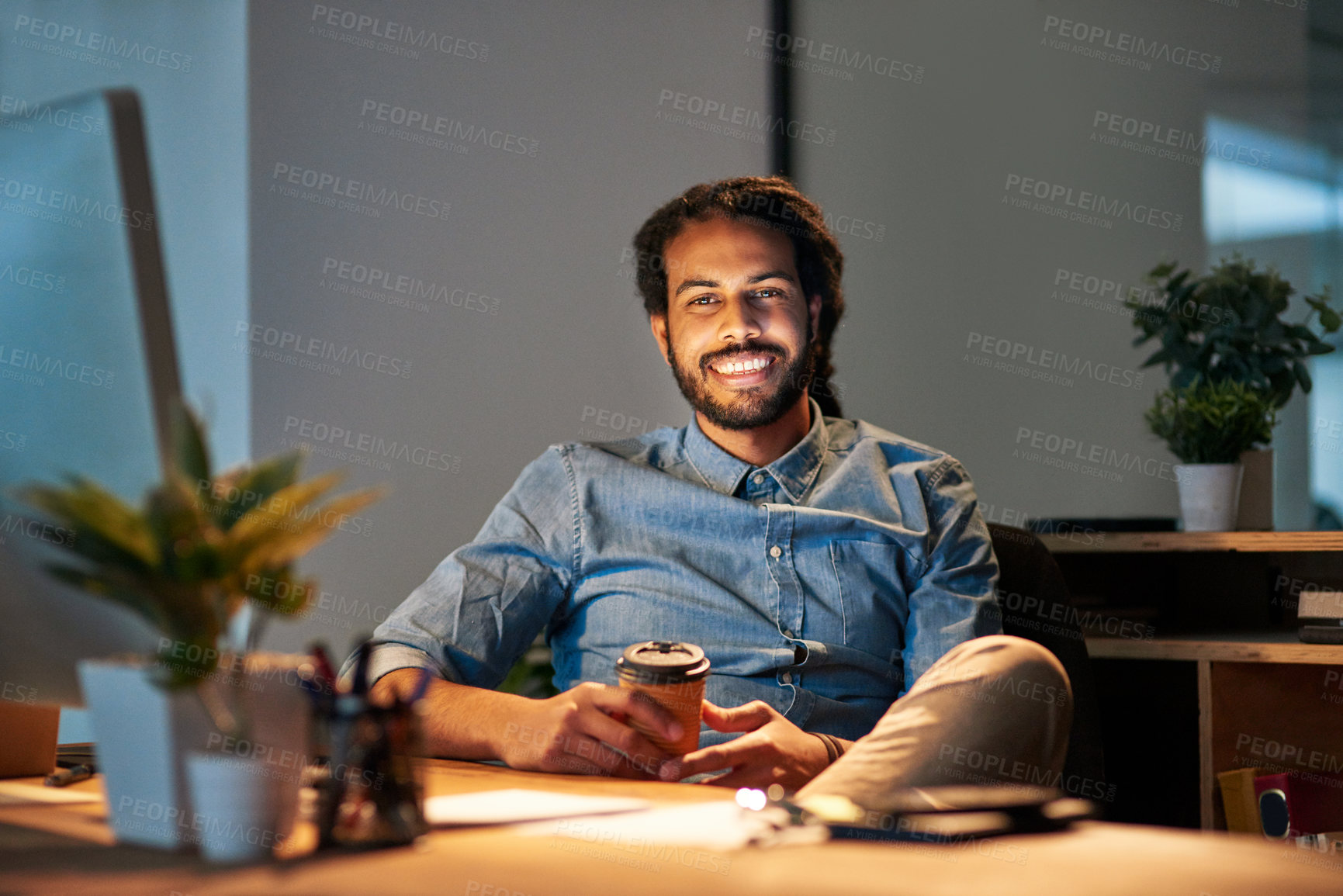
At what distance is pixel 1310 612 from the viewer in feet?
6.32

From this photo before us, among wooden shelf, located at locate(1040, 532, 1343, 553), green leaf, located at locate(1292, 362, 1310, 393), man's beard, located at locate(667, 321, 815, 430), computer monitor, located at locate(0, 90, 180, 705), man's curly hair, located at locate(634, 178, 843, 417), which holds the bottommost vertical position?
wooden shelf, located at locate(1040, 532, 1343, 553)

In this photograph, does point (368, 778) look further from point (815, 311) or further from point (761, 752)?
point (815, 311)

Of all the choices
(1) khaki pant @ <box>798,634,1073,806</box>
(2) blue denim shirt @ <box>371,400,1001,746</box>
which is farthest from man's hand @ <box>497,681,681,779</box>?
(2) blue denim shirt @ <box>371,400,1001,746</box>

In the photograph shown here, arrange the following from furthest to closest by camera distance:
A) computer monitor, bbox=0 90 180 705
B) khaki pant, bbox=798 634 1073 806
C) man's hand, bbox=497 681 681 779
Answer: man's hand, bbox=497 681 681 779 < khaki pant, bbox=798 634 1073 806 < computer monitor, bbox=0 90 180 705

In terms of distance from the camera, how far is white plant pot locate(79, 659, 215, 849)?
648 millimetres

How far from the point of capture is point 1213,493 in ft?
7.00

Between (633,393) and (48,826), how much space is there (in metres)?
2.39

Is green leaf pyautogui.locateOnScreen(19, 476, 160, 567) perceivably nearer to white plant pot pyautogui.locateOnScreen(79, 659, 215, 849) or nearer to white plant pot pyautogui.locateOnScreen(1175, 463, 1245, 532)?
white plant pot pyautogui.locateOnScreen(79, 659, 215, 849)

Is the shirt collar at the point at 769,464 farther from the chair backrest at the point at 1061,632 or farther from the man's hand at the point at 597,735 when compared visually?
the man's hand at the point at 597,735

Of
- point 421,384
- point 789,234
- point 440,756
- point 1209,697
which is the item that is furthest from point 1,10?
point 1209,697

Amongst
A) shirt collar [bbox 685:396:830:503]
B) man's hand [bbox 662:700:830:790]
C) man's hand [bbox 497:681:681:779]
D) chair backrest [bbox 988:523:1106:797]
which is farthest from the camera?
shirt collar [bbox 685:396:830:503]

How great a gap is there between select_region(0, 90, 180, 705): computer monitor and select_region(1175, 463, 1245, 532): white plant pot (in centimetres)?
191

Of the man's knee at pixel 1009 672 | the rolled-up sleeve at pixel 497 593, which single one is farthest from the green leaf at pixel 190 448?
the rolled-up sleeve at pixel 497 593

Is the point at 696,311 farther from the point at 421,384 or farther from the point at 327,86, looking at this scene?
the point at 327,86
